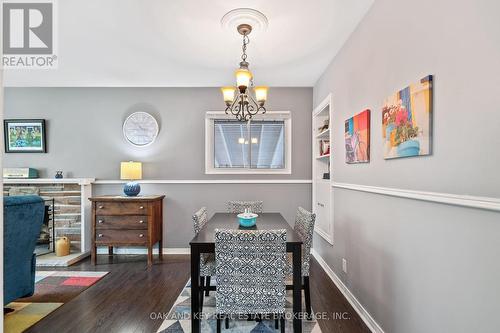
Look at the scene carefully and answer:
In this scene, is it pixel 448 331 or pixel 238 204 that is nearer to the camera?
pixel 448 331

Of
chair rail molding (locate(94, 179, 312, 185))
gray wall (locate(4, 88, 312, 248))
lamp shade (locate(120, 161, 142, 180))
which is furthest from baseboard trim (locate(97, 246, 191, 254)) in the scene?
lamp shade (locate(120, 161, 142, 180))

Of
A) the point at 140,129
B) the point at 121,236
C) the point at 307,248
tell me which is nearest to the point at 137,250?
the point at 121,236

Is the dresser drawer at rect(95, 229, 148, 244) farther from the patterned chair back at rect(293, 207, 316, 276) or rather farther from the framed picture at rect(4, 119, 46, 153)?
the patterned chair back at rect(293, 207, 316, 276)

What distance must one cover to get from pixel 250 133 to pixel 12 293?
330 centimetres

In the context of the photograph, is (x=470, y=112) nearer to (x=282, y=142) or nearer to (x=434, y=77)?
(x=434, y=77)

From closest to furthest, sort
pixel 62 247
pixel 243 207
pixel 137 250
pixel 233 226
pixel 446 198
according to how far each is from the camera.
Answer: pixel 446 198 → pixel 233 226 → pixel 243 207 → pixel 62 247 → pixel 137 250

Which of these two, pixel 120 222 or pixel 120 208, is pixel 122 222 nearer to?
pixel 120 222

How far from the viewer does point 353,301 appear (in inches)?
95.3

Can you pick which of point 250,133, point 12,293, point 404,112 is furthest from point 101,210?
point 404,112

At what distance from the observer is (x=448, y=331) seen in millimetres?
1307

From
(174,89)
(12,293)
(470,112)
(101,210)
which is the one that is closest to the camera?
(470,112)

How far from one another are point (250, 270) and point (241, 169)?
2604 millimetres

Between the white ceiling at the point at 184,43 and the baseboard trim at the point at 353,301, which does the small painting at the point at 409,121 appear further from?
the baseboard trim at the point at 353,301

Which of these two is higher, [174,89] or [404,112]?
[174,89]
